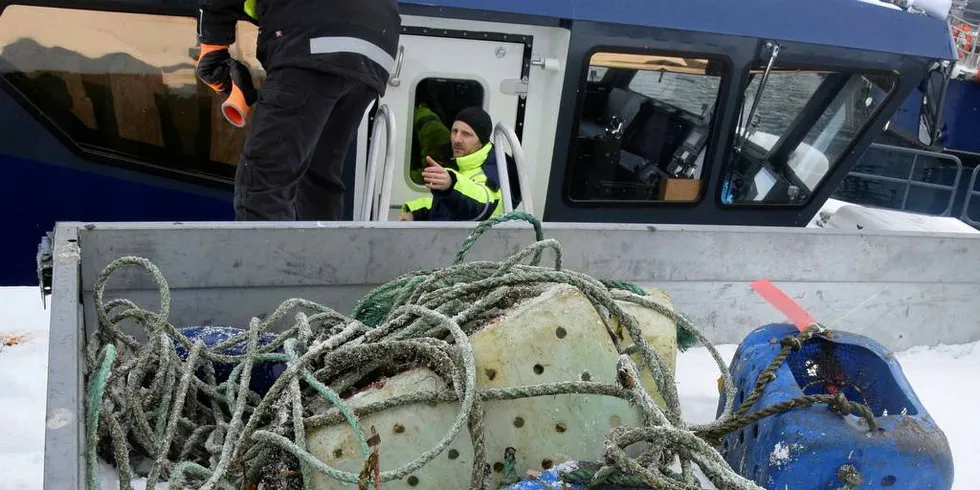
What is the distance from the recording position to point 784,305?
9.02ft

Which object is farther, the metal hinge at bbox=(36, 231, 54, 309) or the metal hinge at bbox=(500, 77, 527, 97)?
the metal hinge at bbox=(500, 77, 527, 97)

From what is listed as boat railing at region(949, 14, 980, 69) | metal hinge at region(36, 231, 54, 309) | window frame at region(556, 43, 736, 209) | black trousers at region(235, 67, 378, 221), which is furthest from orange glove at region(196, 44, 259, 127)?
boat railing at region(949, 14, 980, 69)

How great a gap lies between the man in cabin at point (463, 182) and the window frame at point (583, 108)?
524mm

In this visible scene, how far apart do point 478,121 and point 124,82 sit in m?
1.52

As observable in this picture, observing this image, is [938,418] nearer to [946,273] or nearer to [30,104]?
[946,273]

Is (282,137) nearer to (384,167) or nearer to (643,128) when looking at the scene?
(384,167)

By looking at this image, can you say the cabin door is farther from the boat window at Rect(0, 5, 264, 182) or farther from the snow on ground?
the snow on ground

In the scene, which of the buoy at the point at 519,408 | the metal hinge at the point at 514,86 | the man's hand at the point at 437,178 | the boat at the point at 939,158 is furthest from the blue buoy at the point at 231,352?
the boat at the point at 939,158

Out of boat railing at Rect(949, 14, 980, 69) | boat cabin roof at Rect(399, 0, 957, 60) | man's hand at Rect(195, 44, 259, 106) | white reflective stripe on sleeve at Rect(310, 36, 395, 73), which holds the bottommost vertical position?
man's hand at Rect(195, 44, 259, 106)

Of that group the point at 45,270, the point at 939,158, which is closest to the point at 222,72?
the point at 45,270

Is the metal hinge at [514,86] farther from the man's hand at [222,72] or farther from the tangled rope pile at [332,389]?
the tangled rope pile at [332,389]

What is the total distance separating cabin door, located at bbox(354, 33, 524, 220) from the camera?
416 cm

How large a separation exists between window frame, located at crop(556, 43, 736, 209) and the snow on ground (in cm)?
151

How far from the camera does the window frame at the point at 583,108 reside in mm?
4285
